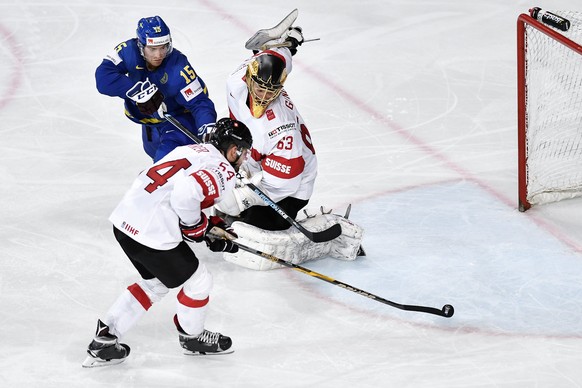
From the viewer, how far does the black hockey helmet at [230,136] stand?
346 centimetres

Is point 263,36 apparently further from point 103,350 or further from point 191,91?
point 103,350

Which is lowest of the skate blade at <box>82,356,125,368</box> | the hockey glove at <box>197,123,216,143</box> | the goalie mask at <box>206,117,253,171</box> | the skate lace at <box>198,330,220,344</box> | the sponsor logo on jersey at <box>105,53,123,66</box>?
the skate blade at <box>82,356,125,368</box>

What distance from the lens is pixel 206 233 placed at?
360 centimetres

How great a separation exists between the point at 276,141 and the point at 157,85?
0.69 m

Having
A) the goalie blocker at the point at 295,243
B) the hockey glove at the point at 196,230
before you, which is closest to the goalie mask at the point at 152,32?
the goalie blocker at the point at 295,243

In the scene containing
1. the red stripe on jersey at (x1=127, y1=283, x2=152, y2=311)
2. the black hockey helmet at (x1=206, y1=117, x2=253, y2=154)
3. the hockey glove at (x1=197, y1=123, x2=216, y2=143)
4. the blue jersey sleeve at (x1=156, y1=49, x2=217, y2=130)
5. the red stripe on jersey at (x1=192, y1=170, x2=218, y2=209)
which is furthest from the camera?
the blue jersey sleeve at (x1=156, y1=49, x2=217, y2=130)

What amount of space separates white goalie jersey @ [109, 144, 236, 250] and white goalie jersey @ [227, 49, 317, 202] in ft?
2.36

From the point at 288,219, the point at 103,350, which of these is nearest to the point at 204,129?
the point at 288,219

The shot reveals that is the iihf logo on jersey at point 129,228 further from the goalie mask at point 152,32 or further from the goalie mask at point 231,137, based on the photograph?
the goalie mask at point 152,32

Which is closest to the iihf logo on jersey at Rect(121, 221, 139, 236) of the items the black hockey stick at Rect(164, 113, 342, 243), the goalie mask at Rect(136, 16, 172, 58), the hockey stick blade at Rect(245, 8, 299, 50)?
the black hockey stick at Rect(164, 113, 342, 243)

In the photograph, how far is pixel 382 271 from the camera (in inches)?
170

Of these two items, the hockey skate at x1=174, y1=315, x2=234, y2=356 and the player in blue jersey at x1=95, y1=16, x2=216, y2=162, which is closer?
the hockey skate at x1=174, y1=315, x2=234, y2=356

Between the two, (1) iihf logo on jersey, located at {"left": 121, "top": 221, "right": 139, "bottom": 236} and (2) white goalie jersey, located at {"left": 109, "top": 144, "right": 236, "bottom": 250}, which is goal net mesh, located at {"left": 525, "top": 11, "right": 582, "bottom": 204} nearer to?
(2) white goalie jersey, located at {"left": 109, "top": 144, "right": 236, "bottom": 250}

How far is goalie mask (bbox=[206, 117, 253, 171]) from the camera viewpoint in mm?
3465
